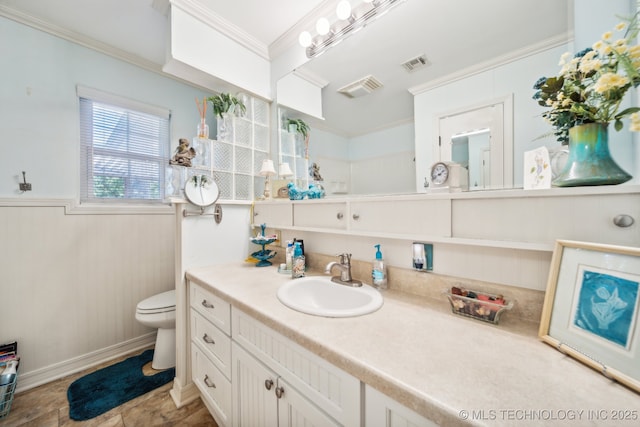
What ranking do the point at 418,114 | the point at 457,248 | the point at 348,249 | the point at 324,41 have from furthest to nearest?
1. the point at 324,41
2. the point at 348,249
3. the point at 418,114
4. the point at 457,248

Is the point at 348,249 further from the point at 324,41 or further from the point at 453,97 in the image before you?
the point at 324,41

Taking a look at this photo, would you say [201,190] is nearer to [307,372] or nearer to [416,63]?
[307,372]

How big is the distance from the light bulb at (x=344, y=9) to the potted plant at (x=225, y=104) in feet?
2.89

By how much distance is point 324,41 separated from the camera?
1.49 meters

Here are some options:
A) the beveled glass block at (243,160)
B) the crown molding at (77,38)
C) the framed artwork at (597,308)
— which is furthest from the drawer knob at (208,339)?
the crown molding at (77,38)

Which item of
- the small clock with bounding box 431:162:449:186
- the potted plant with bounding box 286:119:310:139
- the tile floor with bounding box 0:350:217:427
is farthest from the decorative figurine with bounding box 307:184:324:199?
the tile floor with bounding box 0:350:217:427

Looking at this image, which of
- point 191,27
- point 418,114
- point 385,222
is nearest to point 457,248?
point 385,222

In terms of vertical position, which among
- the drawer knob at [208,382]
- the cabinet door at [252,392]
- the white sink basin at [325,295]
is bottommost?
the drawer knob at [208,382]

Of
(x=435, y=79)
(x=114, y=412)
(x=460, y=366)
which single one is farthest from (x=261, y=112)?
(x=114, y=412)

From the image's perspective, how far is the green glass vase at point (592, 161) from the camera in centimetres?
59

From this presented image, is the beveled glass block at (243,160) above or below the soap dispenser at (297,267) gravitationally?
above

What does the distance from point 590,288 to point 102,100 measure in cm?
290

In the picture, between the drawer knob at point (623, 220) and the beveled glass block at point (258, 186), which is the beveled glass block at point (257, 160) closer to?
the beveled glass block at point (258, 186)

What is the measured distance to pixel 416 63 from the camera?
3.72ft
